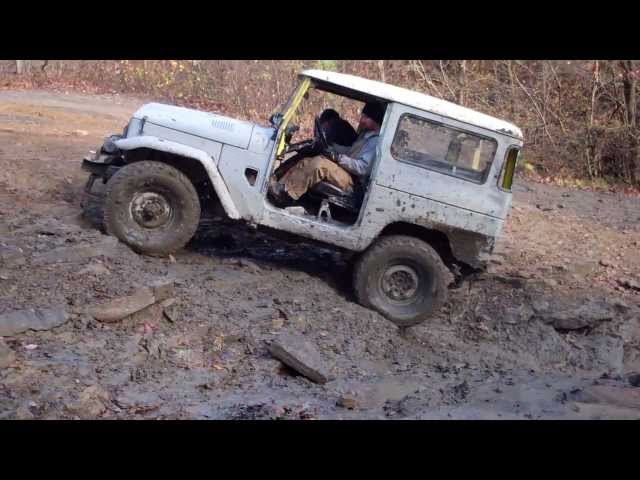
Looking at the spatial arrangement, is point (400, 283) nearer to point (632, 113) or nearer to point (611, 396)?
point (611, 396)

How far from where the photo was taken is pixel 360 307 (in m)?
7.56

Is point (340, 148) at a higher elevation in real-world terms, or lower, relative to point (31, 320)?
higher

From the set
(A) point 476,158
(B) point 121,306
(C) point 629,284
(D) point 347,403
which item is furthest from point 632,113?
(B) point 121,306

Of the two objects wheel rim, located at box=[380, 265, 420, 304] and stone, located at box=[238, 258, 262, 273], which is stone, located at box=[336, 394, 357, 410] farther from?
stone, located at box=[238, 258, 262, 273]

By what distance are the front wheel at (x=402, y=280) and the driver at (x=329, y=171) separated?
0.71 meters

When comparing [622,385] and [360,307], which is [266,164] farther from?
[622,385]

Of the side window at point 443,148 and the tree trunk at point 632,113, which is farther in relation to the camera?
the tree trunk at point 632,113

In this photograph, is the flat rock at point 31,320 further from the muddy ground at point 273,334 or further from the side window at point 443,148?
the side window at point 443,148

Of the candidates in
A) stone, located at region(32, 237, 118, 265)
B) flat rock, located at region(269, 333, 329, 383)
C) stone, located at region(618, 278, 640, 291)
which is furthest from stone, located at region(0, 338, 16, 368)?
stone, located at region(618, 278, 640, 291)

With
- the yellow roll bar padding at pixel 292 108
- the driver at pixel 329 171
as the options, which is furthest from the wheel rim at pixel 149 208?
the yellow roll bar padding at pixel 292 108

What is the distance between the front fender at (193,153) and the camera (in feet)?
23.5

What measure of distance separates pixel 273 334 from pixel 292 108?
216 cm

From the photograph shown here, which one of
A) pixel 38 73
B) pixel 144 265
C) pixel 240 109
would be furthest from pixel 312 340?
pixel 38 73

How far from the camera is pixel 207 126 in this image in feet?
24.2
